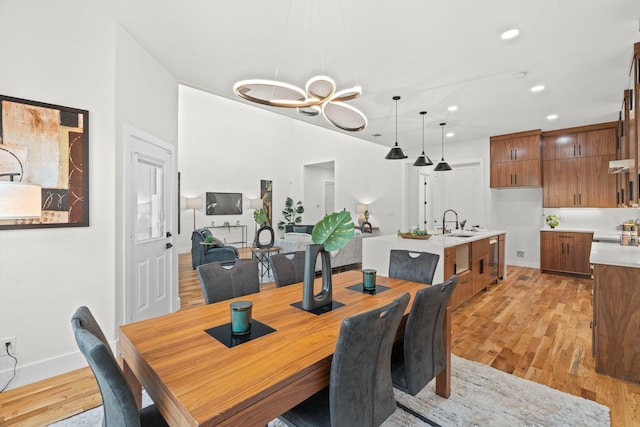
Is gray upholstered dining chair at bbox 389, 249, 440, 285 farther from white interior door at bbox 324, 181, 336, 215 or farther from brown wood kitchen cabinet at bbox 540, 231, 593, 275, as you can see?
white interior door at bbox 324, 181, 336, 215

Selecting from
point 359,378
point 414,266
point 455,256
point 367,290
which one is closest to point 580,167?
point 455,256

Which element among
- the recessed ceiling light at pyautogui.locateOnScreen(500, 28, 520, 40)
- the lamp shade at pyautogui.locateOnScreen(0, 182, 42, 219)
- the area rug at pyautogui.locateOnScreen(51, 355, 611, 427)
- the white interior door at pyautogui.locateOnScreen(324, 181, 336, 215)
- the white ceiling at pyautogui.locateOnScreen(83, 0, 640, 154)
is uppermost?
the white ceiling at pyautogui.locateOnScreen(83, 0, 640, 154)

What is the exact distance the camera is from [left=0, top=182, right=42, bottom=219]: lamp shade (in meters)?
1.63

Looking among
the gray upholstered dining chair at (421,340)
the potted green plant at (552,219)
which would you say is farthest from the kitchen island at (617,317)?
the potted green plant at (552,219)

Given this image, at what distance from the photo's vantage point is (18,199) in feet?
5.54

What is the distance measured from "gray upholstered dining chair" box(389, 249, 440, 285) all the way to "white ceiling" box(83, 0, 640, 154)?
1925mm

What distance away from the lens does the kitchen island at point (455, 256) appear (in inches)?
139

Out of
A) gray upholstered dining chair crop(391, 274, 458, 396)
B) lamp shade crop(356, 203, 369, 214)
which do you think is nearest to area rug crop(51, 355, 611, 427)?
gray upholstered dining chair crop(391, 274, 458, 396)

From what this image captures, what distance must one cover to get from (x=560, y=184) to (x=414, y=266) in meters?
5.27

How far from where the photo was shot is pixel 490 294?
4.54 metres

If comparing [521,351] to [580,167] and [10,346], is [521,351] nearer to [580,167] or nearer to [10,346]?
[10,346]

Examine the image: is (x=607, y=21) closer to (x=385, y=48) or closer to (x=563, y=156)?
(x=385, y=48)

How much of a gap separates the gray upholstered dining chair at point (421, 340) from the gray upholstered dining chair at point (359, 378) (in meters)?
0.22

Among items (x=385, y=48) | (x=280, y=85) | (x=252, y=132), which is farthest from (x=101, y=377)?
(x=252, y=132)
